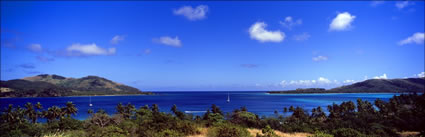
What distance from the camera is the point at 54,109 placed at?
57.4 metres

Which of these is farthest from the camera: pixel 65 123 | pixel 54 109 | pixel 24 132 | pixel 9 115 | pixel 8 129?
pixel 54 109

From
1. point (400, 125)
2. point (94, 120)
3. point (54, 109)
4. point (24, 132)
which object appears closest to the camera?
point (24, 132)

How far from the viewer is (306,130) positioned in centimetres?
2028

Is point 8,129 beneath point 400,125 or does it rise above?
above

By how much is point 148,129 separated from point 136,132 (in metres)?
0.76

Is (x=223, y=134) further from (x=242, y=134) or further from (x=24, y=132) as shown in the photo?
(x=24, y=132)

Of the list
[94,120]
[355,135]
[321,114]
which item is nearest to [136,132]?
[94,120]

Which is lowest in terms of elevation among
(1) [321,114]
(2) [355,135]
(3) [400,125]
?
(1) [321,114]

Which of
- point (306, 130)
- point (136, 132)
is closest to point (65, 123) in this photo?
point (136, 132)

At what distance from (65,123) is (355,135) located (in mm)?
21490

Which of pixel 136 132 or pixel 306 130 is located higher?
pixel 136 132

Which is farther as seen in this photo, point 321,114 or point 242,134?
point 321,114

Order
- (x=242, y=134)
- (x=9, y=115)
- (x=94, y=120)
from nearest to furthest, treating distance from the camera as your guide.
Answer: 1. (x=242, y=134)
2. (x=94, y=120)
3. (x=9, y=115)

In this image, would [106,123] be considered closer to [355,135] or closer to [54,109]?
[355,135]
